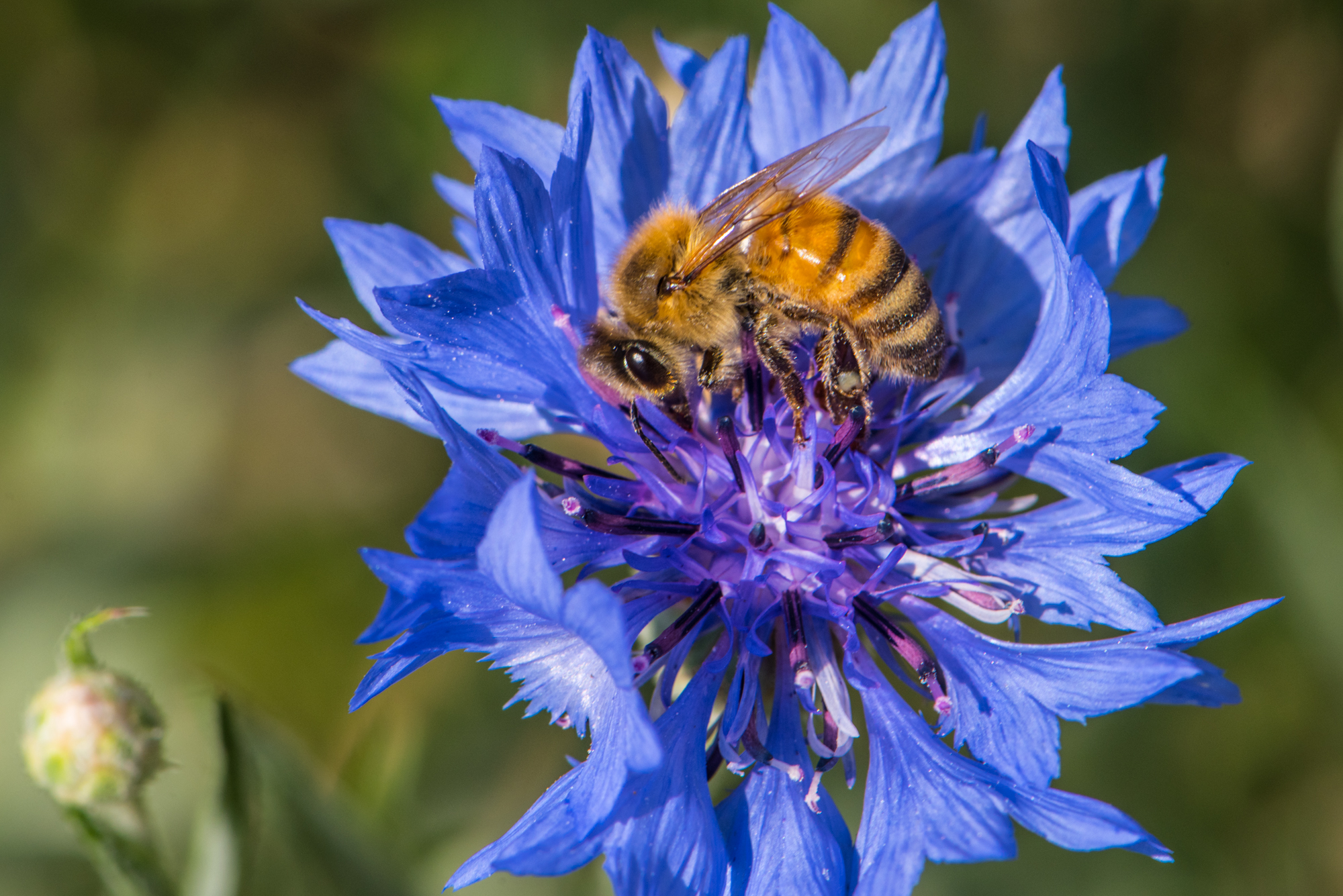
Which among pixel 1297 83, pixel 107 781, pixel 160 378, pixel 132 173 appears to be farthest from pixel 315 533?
pixel 1297 83

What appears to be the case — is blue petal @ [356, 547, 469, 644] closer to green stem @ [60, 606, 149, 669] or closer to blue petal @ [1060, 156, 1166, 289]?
green stem @ [60, 606, 149, 669]

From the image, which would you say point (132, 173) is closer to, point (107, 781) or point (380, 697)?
point (380, 697)

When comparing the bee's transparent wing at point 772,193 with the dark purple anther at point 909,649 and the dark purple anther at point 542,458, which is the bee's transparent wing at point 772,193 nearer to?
the dark purple anther at point 542,458

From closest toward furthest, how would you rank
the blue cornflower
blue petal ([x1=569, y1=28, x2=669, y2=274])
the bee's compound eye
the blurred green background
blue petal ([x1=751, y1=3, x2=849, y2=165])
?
1. the blue cornflower
2. the bee's compound eye
3. blue petal ([x1=569, y1=28, x2=669, y2=274])
4. blue petal ([x1=751, y1=3, x2=849, y2=165])
5. the blurred green background

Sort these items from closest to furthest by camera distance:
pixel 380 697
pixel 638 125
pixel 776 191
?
pixel 776 191
pixel 638 125
pixel 380 697

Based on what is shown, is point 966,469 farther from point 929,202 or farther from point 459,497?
point 459,497

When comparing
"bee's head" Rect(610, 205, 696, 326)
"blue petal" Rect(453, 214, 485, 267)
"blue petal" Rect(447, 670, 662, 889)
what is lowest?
"blue petal" Rect(447, 670, 662, 889)

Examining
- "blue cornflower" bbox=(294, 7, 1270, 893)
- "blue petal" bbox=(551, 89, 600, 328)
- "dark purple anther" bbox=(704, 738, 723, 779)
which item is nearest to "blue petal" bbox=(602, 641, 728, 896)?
"blue cornflower" bbox=(294, 7, 1270, 893)
